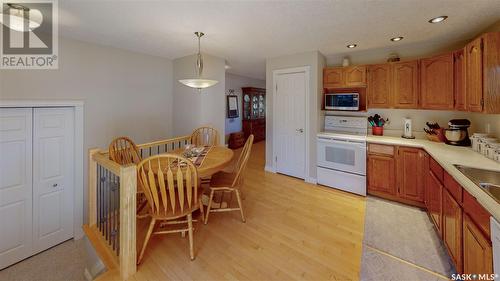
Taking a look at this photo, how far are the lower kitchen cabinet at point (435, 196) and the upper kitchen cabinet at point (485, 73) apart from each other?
82 cm

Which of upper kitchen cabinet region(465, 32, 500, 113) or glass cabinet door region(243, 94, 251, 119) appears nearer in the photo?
upper kitchen cabinet region(465, 32, 500, 113)

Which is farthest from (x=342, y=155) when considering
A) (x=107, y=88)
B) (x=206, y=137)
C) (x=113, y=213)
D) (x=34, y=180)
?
(x=34, y=180)

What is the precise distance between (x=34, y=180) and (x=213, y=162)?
2.55 meters

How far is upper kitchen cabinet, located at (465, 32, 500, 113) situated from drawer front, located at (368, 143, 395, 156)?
0.97 meters

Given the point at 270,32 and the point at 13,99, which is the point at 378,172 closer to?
the point at 270,32

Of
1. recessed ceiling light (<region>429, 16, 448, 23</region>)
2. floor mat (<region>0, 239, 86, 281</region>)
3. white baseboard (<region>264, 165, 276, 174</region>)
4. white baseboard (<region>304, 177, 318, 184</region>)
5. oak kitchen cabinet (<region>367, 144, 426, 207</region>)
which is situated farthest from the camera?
white baseboard (<region>264, 165, 276, 174</region>)

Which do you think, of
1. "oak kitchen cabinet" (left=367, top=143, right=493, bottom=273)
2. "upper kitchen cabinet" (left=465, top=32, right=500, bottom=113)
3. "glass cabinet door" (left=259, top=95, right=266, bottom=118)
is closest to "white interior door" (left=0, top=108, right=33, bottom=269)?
"oak kitchen cabinet" (left=367, top=143, right=493, bottom=273)

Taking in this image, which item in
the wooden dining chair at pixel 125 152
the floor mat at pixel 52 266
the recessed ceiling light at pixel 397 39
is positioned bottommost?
the floor mat at pixel 52 266

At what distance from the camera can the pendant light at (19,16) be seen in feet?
6.41

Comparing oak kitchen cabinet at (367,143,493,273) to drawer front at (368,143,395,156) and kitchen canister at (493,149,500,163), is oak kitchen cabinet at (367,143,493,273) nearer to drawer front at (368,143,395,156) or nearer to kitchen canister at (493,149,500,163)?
drawer front at (368,143,395,156)

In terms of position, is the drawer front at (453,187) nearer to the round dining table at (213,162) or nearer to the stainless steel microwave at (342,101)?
the stainless steel microwave at (342,101)

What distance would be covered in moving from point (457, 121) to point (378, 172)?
3.79 feet

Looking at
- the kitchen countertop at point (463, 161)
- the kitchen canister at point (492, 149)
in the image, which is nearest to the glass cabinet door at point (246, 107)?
the kitchen countertop at point (463, 161)

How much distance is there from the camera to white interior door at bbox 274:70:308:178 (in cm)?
386
